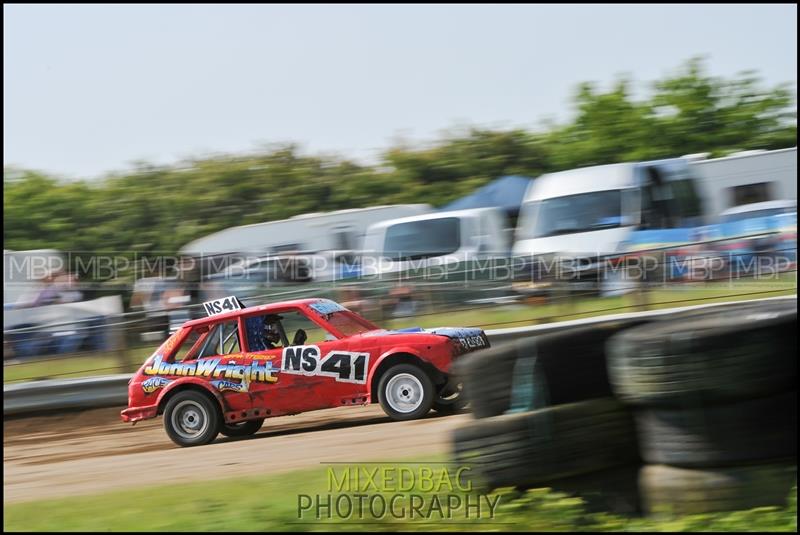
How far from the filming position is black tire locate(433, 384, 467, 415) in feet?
30.3

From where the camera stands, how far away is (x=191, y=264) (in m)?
17.7

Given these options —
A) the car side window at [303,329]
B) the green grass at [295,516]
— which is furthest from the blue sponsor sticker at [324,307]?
the green grass at [295,516]

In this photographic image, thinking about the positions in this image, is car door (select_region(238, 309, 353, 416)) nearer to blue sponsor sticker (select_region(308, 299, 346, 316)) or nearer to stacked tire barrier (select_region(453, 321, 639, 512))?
blue sponsor sticker (select_region(308, 299, 346, 316))

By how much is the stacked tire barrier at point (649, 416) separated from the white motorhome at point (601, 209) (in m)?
9.16

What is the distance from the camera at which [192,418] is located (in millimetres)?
9664

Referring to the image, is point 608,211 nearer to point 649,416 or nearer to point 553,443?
point 649,416

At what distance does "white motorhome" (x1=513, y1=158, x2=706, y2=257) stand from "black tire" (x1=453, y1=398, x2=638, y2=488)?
9.33 meters

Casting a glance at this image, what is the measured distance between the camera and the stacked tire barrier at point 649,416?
5309 mm

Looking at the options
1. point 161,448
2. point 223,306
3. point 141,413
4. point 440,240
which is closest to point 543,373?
point 223,306

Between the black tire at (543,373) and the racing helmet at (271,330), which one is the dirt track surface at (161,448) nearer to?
the black tire at (543,373)

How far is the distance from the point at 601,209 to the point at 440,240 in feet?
8.59

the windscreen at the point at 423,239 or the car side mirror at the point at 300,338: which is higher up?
the windscreen at the point at 423,239

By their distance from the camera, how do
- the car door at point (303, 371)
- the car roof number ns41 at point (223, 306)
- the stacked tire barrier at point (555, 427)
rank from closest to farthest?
the stacked tire barrier at point (555, 427) < the car door at point (303, 371) < the car roof number ns41 at point (223, 306)

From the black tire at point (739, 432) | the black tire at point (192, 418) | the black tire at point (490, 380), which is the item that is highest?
the black tire at point (490, 380)
